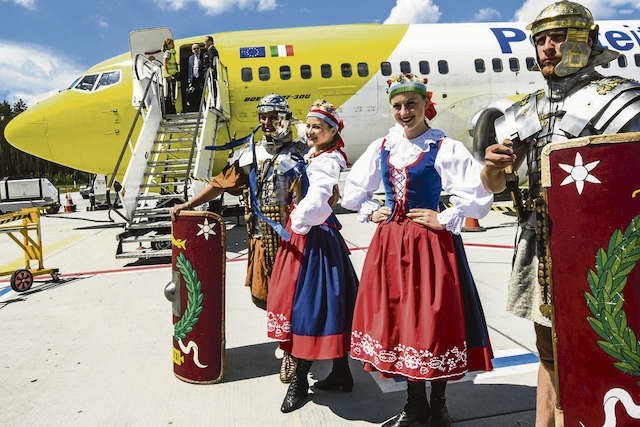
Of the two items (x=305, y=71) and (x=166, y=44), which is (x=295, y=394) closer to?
(x=305, y=71)

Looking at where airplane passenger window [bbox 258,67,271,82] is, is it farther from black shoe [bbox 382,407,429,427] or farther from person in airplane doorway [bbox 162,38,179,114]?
black shoe [bbox 382,407,429,427]

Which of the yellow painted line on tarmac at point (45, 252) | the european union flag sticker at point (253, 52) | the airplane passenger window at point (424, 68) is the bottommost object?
the yellow painted line on tarmac at point (45, 252)

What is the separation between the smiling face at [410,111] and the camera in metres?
2.33

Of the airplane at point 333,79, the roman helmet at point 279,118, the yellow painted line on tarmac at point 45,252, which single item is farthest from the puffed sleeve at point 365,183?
the airplane at point 333,79

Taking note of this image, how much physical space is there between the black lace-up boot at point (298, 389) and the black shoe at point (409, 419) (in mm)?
567

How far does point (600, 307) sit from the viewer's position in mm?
1519

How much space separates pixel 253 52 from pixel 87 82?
3662 mm

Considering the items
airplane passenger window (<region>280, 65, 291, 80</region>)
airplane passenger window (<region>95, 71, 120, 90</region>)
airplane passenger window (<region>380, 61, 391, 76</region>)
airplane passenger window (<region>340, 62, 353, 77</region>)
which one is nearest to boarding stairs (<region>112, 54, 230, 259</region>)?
airplane passenger window (<region>95, 71, 120, 90</region>)

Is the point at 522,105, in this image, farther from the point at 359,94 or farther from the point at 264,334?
the point at 359,94

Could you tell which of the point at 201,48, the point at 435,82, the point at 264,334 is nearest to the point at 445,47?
the point at 435,82

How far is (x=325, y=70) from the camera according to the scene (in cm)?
1017

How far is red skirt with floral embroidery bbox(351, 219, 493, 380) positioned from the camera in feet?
Answer: 6.97

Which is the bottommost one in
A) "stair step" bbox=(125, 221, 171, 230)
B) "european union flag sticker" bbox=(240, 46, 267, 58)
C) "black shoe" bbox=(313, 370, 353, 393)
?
"black shoe" bbox=(313, 370, 353, 393)

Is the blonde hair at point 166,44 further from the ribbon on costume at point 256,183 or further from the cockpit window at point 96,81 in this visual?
the ribbon on costume at point 256,183
